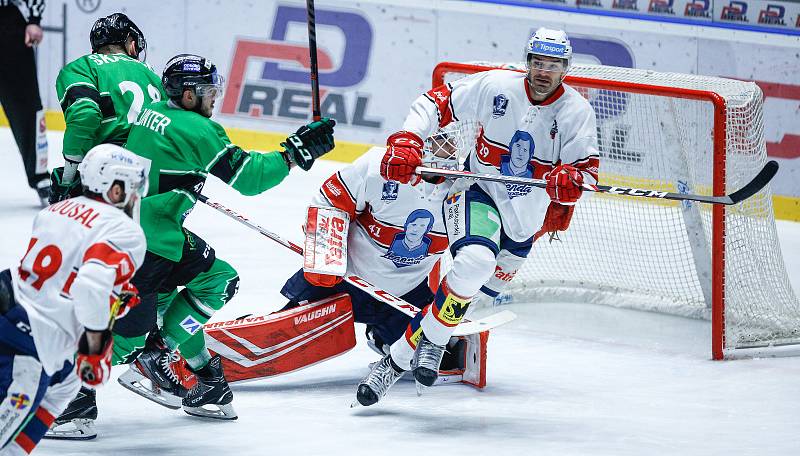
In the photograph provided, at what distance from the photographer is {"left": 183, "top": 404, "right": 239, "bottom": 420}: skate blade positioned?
3.88 metres

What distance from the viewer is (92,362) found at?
9.38 feet

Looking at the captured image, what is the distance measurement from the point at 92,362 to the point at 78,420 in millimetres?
807

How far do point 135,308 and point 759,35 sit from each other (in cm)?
455

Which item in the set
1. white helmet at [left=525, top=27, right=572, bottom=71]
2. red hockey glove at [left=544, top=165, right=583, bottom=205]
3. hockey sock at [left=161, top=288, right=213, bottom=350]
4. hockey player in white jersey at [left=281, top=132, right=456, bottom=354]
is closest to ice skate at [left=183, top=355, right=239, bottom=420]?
hockey sock at [left=161, top=288, right=213, bottom=350]

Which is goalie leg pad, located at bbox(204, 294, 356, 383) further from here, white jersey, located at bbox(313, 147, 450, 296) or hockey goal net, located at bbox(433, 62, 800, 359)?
hockey goal net, located at bbox(433, 62, 800, 359)

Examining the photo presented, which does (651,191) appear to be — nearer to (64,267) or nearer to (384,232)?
(384,232)

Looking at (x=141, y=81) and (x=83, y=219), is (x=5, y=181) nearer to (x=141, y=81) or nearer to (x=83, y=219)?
(x=141, y=81)

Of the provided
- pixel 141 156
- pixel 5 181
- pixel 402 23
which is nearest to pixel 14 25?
pixel 5 181

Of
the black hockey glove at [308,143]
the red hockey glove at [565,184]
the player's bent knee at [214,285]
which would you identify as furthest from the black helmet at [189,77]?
the red hockey glove at [565,184]

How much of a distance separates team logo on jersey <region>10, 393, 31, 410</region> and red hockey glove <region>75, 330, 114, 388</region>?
0.41 ft

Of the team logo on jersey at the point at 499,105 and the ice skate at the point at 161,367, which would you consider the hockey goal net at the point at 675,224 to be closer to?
the team logo on jersey at the point at 499,105

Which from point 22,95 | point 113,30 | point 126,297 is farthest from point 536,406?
point 22,95

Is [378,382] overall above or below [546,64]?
below

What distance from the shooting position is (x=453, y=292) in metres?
3.92
